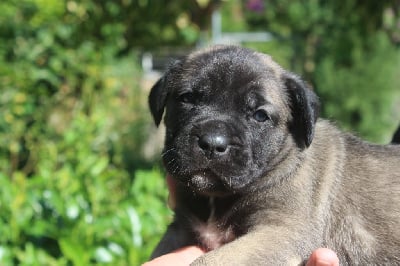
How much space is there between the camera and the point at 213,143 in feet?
9.43

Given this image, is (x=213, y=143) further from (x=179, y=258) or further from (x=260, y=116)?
(x=179, y=258)

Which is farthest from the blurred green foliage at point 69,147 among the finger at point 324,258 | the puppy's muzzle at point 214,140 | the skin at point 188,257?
the finger at point 324,258

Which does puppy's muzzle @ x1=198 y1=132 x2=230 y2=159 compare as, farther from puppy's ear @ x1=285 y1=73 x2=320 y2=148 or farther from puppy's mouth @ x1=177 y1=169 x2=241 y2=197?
puppy's ear @ x1=285 y1=73 x2=320 y2=148

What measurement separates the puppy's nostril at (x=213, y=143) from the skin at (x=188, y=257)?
58 cm

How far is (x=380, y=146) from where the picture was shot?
11.3ft

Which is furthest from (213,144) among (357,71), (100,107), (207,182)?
(357,71)

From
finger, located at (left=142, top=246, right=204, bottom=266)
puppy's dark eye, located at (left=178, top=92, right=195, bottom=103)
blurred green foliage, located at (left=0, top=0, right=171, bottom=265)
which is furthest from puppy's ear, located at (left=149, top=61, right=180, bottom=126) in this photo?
blurred green foliage, located at (left=0, top=0, right=171, bottom=265)

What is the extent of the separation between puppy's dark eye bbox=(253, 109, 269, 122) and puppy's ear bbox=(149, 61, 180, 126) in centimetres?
60

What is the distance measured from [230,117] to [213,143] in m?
0.24

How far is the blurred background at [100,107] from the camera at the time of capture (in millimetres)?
4324

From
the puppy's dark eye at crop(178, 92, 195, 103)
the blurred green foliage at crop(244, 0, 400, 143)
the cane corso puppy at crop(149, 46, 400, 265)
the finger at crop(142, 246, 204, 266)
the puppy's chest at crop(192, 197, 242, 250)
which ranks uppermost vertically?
the puppy's dark eye at crop(178, 92, 195, 103)

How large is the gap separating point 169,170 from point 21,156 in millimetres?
3329

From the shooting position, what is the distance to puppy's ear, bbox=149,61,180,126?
3.52m

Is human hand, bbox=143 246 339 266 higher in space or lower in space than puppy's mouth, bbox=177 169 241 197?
lower
